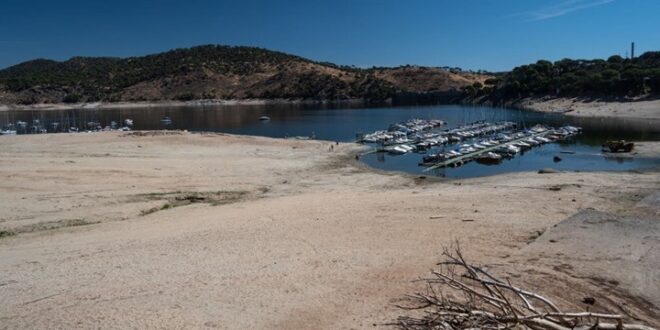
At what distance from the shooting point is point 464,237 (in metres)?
16.5

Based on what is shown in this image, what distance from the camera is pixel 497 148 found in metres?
54.9

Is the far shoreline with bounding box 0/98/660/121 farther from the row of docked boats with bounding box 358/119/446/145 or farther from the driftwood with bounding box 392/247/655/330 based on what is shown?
the driftwood with bounding box 392/247/655/330

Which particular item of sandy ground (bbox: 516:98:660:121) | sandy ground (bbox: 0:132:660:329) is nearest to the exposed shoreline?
sandy ground (bbox: 516:98:660:121)

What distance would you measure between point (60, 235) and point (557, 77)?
440 ft

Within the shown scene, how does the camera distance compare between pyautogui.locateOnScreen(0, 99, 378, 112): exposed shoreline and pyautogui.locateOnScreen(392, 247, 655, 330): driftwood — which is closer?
pyautogui.locateOnScreen(392, 247, 655, 330): driftwood

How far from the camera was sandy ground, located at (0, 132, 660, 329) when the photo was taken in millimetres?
10961

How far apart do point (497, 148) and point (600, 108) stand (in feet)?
186

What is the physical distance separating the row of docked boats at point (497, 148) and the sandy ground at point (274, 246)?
14.5m

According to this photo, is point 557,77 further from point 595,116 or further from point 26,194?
point 26,194

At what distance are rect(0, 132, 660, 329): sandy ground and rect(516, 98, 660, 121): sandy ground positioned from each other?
6247 centimetres

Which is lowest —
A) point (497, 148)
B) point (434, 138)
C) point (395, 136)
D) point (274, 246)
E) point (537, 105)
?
point (274, 246)

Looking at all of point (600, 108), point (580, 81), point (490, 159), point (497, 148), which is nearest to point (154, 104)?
point (580, 81)

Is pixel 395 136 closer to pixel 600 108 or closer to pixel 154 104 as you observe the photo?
pixel 600 108

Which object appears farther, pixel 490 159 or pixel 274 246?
pixel 490 159
